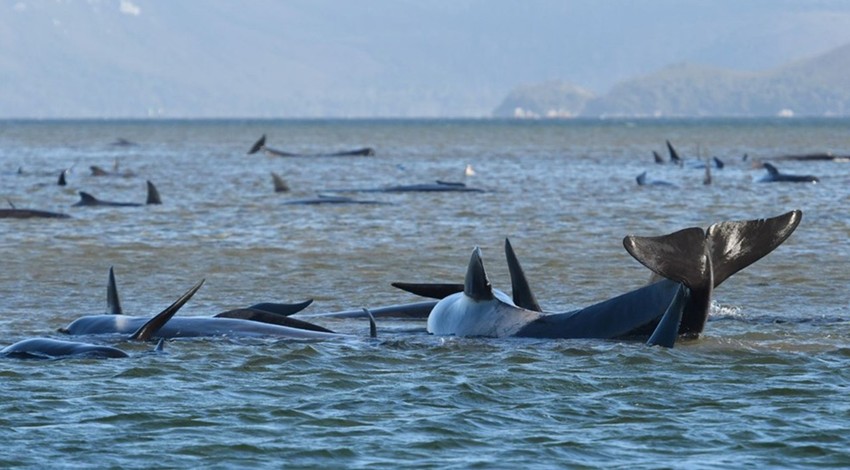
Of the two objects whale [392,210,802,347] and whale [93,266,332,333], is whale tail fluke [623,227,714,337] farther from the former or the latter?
whale [93,266,332,333]

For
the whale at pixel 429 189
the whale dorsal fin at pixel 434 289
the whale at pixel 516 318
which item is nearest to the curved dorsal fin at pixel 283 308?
the whale dorsal fin at pixel 434 289

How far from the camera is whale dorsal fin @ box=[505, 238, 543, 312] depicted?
1302 centimetres

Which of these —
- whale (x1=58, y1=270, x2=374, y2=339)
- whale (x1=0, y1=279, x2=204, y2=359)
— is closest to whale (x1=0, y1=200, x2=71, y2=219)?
whale (x1=58, y1=270, x2=374, y2=339)

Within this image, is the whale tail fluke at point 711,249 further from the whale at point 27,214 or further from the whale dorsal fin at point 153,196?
the whale dorsal fin at point 153,196

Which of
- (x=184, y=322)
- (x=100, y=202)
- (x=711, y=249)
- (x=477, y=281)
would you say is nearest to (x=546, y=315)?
→ (x=477, y=281)

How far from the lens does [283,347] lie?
12992 mm

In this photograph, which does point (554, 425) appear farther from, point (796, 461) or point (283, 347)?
point (283, 347)

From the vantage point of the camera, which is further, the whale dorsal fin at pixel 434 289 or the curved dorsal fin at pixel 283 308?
the curved dorsal fin at pixel 283 308

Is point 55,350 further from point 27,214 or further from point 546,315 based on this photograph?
point 27,214

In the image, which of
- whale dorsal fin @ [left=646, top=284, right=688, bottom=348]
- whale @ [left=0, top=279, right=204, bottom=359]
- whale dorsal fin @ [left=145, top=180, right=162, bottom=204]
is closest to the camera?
whale dorsal fin @ [left=646, top=284, right=688, bottom=348]

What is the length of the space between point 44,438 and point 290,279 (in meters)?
9.69

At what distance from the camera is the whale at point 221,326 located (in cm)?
1351

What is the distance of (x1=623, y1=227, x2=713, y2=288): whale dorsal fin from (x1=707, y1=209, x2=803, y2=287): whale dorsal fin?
0.17m

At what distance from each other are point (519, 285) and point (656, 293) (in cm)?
132
